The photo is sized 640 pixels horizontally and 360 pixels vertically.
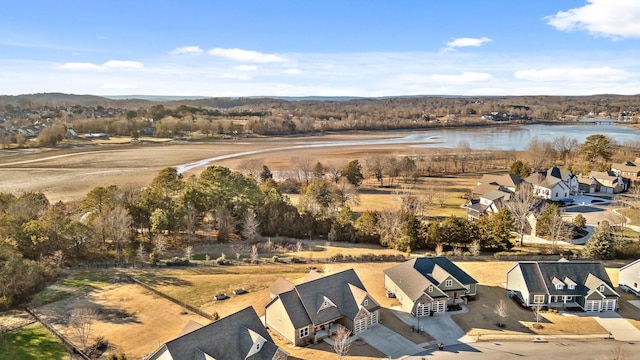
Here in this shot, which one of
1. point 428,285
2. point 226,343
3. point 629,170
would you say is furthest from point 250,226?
point 629,170

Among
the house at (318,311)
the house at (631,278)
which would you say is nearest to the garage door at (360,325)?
the house at (318,311)

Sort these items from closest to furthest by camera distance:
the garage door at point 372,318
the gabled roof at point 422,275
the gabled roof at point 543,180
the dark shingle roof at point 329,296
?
1. the dark shingle roof at point 329,296
2. the garage door at point 372,318
3. the gabled roof at point 422,275
4. the gabled roof at point 543,180

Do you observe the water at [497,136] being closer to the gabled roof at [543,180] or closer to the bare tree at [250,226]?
the gabled roof at [543,180]

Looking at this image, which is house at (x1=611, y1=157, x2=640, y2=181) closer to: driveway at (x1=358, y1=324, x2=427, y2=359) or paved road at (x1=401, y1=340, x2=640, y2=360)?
paved road at (x1=401, y1=340, x2=640, y2=360)

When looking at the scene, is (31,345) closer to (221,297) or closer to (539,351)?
(221,297)

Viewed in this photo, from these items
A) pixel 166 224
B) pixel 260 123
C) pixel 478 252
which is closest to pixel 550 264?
pixel 478 252

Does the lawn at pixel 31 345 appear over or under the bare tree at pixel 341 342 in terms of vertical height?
under
